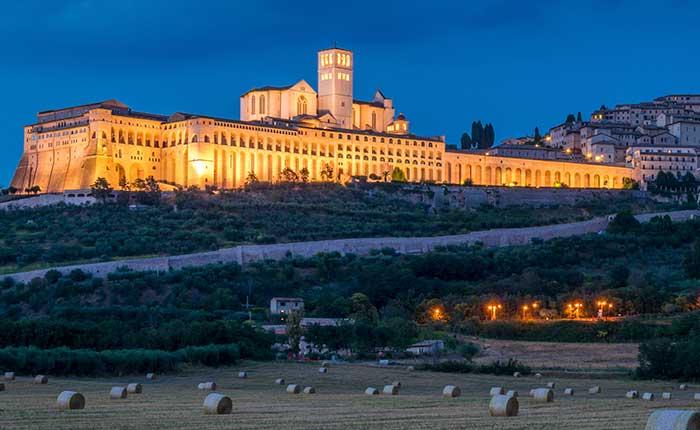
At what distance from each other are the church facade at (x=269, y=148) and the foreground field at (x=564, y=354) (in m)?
Result: 43.2

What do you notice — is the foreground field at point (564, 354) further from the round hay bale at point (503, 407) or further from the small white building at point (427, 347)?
the round hay bale at point (503, 407)

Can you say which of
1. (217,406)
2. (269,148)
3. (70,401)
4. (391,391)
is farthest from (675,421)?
(269,148)

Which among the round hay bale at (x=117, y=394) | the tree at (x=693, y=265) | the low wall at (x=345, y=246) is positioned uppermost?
the low wall at (x=345, y=246)

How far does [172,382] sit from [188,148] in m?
54.4

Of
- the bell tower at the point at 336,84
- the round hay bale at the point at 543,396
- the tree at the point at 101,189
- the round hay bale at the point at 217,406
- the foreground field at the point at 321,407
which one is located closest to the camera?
the foreground field at the point at 321,407

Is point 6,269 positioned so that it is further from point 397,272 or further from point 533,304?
point 533,304

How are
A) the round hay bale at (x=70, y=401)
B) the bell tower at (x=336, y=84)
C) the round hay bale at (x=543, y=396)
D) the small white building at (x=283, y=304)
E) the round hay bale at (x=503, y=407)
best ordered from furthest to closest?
the bell tower at (x=336, y=84), the small white building at (x=283, y=304), the round hay bale at (x=543, y=396), the round hay bale at (x=70, y=401), the round hay bale at (x=503, y=407)

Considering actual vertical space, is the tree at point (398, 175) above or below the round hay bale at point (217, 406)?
above

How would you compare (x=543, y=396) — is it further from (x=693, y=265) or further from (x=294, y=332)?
(x=693, y=265)

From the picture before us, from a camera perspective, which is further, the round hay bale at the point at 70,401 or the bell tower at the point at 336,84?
the bell tower at the point at 336,84

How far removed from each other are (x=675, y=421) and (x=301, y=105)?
79819mm

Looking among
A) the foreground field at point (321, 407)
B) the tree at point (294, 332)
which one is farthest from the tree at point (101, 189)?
the foreground field at point (321, 407)

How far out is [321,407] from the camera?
14.7m

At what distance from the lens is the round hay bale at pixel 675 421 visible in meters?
9.15
